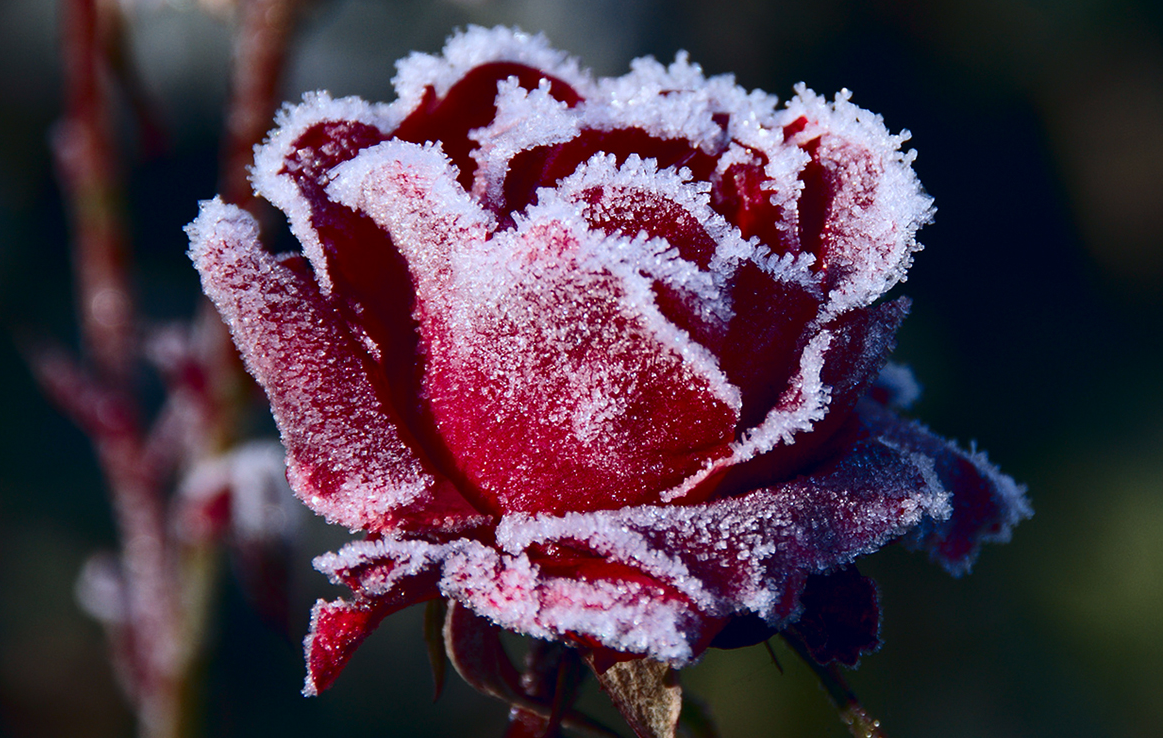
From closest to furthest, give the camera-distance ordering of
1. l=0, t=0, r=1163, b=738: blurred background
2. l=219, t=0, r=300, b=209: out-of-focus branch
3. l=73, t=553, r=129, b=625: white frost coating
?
l=219, t=0, r=300, b=209: out-of-focus branch < l=73, t=553, r=129, b=625: white frost coating < l=0, t=0, r=1163, b=738: blurred background

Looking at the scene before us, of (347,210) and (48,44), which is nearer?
(347,210)

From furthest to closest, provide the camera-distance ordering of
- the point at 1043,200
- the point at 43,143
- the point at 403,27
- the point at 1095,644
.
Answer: the point at 1043,200 < the point at 403,27 < the point at 43,143 < the point at 1095,644

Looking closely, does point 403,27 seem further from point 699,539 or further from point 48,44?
point 699,539

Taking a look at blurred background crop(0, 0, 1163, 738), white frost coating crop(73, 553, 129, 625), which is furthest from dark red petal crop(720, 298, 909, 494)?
blurred background crop(0, 0, 1163, 738)

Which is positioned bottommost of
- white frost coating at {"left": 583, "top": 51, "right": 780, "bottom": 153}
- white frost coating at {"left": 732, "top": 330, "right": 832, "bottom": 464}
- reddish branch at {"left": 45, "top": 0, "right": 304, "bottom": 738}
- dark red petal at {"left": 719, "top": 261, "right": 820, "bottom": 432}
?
white frost coating at {"left": 732, "top": 330, "right": 832, "bottom": 464}

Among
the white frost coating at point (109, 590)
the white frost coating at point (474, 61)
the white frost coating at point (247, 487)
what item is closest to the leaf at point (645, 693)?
the white frost coating at point (474, 61)

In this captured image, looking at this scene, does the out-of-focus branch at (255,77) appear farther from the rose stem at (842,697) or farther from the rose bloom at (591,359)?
the rose stem at (842,697)

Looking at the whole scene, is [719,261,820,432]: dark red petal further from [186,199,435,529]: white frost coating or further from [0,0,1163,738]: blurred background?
[0,0,1163,738]: blurred background

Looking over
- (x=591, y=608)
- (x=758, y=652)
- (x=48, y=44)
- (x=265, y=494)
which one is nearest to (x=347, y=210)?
(x=591, y=608)
